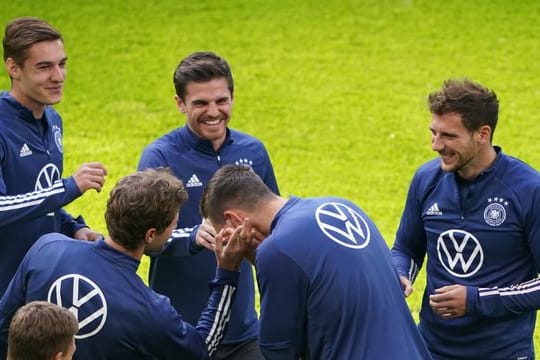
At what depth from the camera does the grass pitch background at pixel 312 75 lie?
530 inches

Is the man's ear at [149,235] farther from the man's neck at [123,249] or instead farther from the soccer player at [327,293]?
the soccer player at [327,293]

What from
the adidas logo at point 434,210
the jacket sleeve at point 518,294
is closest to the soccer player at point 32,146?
the adidas logo at point 434,210

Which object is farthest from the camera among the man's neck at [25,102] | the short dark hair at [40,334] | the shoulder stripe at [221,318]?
the man's neck at [25,102]

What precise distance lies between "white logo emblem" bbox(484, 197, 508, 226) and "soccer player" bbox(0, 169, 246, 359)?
58.4 inches

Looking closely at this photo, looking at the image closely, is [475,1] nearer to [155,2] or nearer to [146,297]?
[155,2]

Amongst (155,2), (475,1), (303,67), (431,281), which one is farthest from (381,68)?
(431,281)

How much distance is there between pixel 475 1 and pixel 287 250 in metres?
13.4

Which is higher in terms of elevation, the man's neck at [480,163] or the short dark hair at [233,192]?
the man's neck at [480,163]

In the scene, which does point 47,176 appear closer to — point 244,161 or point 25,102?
point 25,102

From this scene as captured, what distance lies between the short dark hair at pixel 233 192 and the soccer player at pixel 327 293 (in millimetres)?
154

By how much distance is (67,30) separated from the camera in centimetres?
1700

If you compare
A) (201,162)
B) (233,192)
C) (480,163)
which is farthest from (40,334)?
(480,163)

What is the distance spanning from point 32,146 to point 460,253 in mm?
2368

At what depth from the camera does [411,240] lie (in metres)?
6.72
